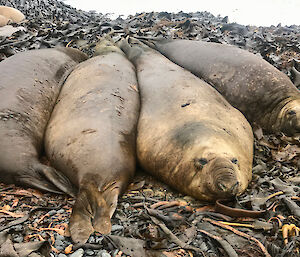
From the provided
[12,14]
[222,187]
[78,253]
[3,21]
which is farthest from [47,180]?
[12,14]

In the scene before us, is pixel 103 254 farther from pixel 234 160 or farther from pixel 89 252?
pixel 234 160

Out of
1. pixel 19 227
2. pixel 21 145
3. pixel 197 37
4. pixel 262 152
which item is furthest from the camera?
pixel 197 37

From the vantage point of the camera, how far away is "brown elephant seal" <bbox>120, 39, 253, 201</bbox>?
119 inches

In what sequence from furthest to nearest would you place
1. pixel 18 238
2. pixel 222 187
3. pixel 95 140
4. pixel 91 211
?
pixel 95 140
pixel 91 211
pixel 222 187
pixel 18 238

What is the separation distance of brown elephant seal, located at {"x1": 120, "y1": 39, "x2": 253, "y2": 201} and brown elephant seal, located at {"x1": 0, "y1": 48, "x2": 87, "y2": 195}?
0.93 metres

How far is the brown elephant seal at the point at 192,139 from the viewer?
119 inches

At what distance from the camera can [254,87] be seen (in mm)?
4676

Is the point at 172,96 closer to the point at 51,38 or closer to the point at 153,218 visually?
the point at 153,218

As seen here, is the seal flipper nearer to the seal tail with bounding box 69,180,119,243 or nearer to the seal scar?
the seal tail with bounding box 69,180,119,243

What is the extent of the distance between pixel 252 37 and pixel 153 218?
20.7 ft

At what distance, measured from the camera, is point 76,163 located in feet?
11.1

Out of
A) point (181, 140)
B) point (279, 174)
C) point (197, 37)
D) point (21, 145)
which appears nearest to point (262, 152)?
point (279, 174)

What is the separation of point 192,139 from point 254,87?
1736 millimetres

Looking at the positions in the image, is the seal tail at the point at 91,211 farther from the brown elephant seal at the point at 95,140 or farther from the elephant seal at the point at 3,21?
the elephant seal at the point at 3,21
